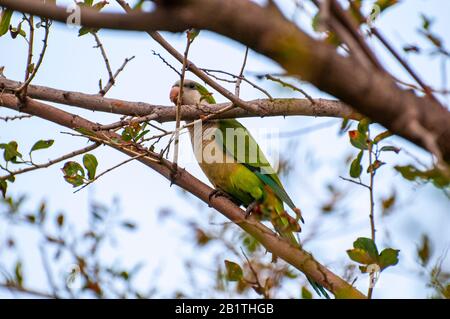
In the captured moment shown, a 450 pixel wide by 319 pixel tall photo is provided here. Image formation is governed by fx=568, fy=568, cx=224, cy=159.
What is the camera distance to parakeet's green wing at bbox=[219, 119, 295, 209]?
425 centimetres

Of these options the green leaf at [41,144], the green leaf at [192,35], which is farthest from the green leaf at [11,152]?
the green leaf at [192,35]

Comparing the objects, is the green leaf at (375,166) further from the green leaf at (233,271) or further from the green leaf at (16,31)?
the green leaf at (16,31)

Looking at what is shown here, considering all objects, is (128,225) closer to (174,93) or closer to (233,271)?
(233,271)

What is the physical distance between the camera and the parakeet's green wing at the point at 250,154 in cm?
425

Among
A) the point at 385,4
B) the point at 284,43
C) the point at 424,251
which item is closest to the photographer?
the point at 284,43

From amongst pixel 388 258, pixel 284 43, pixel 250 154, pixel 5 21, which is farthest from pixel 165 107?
pixel 284 43

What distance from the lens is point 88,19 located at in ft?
3.80

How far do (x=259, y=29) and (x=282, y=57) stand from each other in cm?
8

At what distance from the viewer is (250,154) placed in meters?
4.46

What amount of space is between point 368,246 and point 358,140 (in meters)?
0.52

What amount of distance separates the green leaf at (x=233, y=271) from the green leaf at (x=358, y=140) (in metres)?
0.79

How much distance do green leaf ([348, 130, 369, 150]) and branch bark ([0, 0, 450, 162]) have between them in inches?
57.5
